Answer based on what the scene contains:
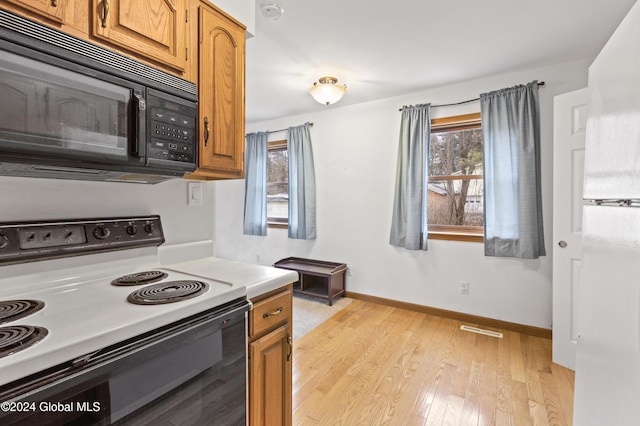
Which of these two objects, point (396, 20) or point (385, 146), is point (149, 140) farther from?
point (385, 146)

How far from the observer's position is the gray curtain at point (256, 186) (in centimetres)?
452

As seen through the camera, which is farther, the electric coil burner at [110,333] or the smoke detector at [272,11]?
the smoke detector at [272,11]

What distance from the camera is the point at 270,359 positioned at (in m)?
1.33

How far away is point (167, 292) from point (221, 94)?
3.31 feet

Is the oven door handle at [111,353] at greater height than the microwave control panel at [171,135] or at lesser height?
lesser

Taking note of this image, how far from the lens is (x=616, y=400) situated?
684 mm

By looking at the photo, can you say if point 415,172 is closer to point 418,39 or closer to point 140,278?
point 418,39

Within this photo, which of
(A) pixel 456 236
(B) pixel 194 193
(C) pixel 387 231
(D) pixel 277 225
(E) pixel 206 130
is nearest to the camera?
(E) pixel 206 130

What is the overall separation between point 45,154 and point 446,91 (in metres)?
3.33

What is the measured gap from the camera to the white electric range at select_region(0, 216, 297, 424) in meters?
0.70

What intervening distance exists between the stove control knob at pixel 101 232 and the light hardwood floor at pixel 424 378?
1.41 meters

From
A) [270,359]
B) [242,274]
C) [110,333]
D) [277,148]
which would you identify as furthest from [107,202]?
[277,148]

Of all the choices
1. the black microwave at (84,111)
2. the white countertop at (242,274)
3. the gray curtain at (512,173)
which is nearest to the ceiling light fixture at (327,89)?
the gray curtain at (512,173)

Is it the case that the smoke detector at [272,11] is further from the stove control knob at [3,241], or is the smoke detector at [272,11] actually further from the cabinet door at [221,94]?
the stove control knob at [3,241]
